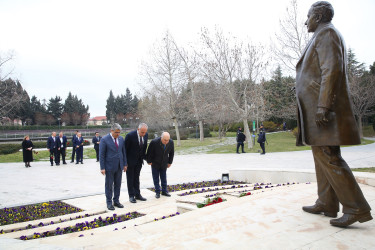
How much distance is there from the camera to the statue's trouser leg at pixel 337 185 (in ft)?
10.5

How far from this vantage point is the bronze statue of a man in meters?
3.25

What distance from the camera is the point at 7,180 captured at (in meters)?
11.7

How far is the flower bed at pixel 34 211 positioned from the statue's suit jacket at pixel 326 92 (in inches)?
215

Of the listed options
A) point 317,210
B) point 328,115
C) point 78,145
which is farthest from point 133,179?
point 78,145

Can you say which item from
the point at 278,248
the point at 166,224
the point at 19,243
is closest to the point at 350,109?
the point at 278,248

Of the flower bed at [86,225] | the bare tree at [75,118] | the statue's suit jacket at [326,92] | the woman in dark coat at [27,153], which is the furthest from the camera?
the bare tree at [75,118]

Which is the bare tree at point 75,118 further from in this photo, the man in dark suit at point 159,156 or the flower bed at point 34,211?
the man in dark suit at point 159,156

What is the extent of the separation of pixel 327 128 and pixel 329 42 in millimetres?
1032

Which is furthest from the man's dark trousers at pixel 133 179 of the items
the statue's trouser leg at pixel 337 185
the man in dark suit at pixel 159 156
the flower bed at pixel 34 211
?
the statue's trouser leg at pixel 337 185

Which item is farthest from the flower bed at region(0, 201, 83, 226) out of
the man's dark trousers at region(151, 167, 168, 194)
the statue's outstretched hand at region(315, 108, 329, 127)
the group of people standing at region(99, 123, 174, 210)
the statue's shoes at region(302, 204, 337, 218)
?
the statue's outstretched hand at region(315, 108, 329, 127)

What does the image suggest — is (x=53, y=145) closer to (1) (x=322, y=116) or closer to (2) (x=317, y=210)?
(2) (x=317, y=210)

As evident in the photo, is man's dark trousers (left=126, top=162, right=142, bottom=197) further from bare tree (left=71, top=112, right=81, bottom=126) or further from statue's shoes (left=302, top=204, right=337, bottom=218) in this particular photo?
bare tree (left=71, top=112, right=81, bottom=126)

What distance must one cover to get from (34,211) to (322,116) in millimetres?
6531

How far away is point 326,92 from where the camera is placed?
10.7 feet
